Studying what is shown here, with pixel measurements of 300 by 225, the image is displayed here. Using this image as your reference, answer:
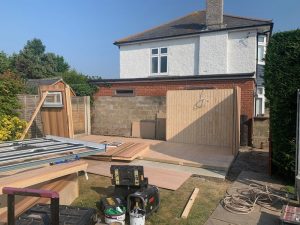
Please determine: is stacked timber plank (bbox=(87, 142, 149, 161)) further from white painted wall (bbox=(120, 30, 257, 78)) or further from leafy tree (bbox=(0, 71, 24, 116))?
white painted wall (bbox=(120, 30, 257, 78))

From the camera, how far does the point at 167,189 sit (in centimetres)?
565

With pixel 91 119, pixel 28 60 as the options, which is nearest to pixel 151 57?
pixel 91 119

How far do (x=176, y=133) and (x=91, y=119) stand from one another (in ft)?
16.7

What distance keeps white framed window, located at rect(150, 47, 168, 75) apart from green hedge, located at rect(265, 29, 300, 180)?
514 inches

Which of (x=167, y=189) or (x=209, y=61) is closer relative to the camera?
(x=167, y=189)

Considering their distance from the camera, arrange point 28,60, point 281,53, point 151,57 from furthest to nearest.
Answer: point 28,60
point 151,57
point 281,53

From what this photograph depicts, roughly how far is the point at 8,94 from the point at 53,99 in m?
1.57

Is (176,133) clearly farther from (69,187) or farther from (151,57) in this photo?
(151,57)

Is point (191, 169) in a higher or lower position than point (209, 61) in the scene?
lower

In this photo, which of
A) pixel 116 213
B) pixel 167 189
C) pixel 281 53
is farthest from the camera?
pixel 281 53

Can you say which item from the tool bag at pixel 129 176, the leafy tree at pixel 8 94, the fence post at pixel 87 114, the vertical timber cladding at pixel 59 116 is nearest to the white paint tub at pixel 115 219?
the tool bag at pixel 129 176

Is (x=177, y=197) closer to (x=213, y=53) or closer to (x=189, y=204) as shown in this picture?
(x=189, y=204)

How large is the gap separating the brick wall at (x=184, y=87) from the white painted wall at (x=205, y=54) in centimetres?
548

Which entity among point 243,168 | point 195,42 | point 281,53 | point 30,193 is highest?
point 195,42
